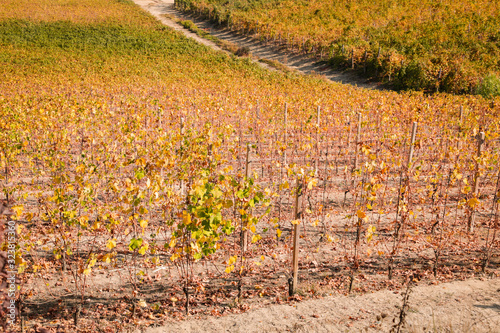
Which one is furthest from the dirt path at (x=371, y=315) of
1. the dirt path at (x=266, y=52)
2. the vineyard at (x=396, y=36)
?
the dirt path at (x=266, y=52)

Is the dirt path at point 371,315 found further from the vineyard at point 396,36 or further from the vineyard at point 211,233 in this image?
the vineyard at point 396,36

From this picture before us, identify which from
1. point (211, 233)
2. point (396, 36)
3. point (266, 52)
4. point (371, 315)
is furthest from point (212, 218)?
point (266, 52)

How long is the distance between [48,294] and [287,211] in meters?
4.75

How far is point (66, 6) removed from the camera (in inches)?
2425

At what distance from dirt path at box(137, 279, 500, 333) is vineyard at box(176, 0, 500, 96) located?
811 inches

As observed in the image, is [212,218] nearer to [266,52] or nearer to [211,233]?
[211,233]

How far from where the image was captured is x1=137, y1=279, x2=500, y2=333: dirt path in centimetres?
466

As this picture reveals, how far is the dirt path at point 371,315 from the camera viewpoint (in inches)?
183

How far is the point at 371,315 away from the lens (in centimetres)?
491

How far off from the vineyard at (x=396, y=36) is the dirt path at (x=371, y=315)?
2059 cm

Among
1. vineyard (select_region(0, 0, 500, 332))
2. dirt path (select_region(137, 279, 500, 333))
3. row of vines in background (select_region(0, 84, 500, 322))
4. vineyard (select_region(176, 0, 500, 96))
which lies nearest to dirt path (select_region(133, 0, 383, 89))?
vineyard (select_region(176, 0, 500, 96))

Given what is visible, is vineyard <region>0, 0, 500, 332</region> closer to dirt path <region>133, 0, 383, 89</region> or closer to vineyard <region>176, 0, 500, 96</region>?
vineyard <region>176, 0, 500, 96</region>

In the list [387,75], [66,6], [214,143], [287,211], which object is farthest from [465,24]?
[66,6]

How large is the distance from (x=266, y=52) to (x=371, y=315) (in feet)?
122
